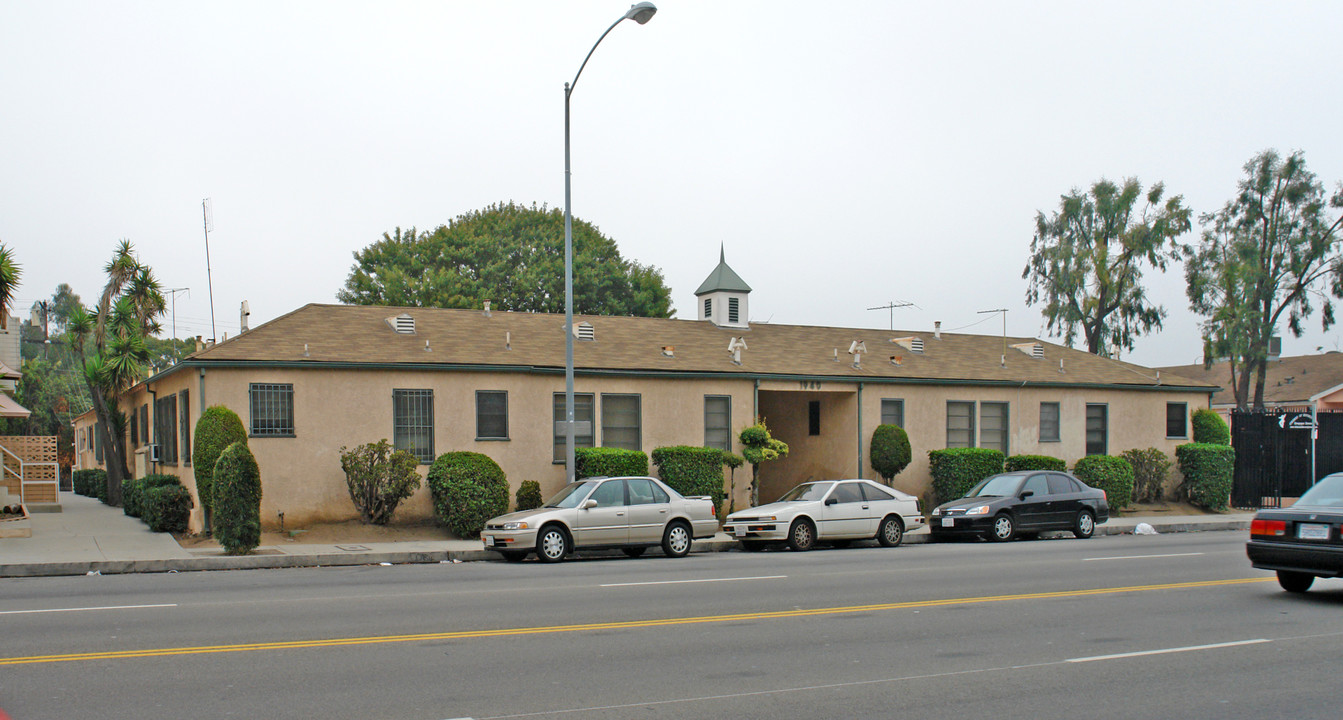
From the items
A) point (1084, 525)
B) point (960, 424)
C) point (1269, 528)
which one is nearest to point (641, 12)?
point (1269, 528)

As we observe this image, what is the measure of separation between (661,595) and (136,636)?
18.7 feet

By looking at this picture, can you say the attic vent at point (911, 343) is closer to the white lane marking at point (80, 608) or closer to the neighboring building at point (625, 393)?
the neighboring building at point (625, 393)

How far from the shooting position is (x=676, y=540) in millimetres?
18578

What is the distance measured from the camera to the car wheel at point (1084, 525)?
22.5 meters

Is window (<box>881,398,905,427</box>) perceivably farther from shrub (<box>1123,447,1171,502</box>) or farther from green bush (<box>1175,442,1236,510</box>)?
green bush (<box>1175,442,1236,510</box>)

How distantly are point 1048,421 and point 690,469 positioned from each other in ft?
38.3

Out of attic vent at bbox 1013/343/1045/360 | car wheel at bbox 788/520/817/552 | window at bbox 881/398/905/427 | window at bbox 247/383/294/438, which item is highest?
attic vent at bbox 1013/343/1045/360

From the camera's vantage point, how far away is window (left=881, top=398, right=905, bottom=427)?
27.1 m

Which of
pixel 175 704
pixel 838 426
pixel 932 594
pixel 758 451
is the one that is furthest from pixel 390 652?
pixel 838 426

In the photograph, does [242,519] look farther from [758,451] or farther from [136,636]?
[758,451]

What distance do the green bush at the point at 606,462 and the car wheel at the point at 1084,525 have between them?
31.0 ft

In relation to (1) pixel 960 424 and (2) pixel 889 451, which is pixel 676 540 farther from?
(1) pixel 960 424

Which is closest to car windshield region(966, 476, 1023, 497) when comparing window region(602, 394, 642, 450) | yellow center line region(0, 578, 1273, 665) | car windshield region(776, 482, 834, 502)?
car windshield region(776, 482, 834, 502)

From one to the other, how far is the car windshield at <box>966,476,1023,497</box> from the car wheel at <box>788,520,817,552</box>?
4.65 m
